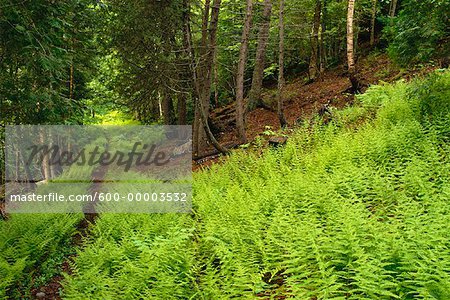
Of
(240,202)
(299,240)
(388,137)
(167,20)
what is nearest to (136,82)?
(167,20)

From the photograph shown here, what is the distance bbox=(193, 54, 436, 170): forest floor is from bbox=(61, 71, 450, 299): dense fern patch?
399cm

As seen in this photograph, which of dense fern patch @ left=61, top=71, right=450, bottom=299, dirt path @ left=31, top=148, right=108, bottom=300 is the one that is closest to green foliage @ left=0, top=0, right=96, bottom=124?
dirt path @ left=31, top=148, right=108, bottom=300

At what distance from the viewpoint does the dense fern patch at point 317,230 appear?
10.3 ft

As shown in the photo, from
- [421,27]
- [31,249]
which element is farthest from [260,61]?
[31,249]

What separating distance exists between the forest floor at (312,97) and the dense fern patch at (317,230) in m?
3.99

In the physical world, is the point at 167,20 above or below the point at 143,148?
above

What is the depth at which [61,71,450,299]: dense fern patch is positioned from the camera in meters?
3.15

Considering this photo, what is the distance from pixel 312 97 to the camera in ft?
50.4

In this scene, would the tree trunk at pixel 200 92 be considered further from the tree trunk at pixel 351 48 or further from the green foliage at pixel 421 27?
the green foliage at pixel 421 27

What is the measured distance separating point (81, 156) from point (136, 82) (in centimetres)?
832

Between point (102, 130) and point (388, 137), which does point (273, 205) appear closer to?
point (388, 137)

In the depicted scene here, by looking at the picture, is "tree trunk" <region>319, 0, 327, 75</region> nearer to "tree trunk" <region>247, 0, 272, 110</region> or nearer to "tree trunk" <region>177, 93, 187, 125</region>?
"tree trunk" <region>247, 0, 272, 110</region>

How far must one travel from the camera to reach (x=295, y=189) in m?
5.57

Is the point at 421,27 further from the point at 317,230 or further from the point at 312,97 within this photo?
the point at 312,97
